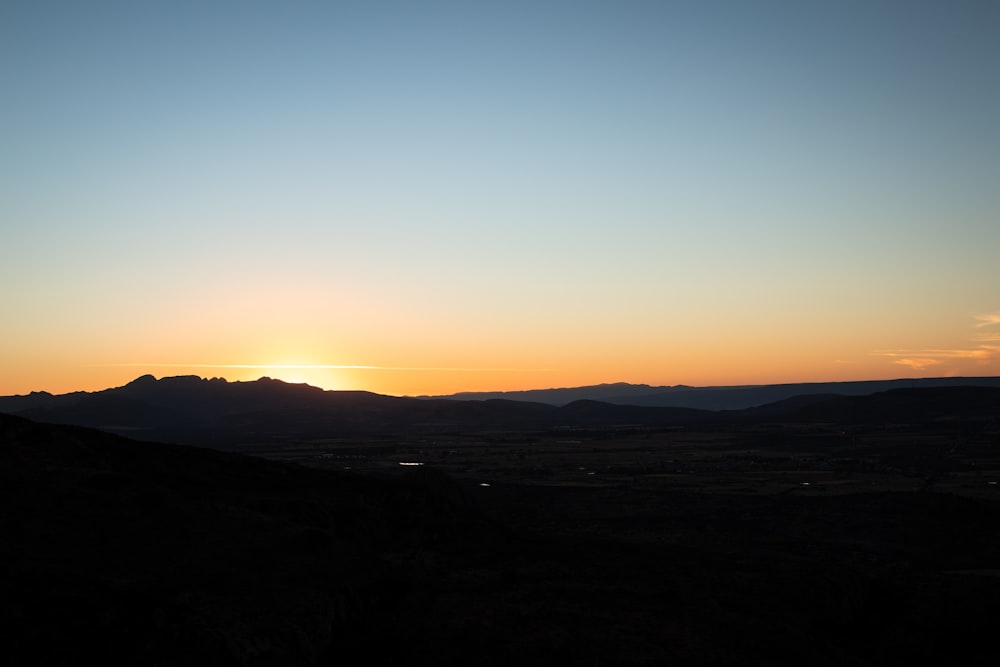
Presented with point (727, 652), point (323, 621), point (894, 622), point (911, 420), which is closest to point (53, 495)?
point (323, 621)

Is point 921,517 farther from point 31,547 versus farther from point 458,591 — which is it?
point 31,547

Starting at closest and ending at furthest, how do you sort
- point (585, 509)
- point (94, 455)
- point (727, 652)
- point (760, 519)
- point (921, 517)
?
point (727, 652), point (94, 455), point (921, 517), point (760, 519), point (585, 509)

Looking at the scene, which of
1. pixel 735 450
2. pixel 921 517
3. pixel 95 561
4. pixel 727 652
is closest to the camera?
pixel 727 652

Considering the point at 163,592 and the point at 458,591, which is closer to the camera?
the point at 163,592

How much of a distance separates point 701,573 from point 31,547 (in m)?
21.8

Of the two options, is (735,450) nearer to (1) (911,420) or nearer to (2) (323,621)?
(1) (911,420)

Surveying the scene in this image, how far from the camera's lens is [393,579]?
2627cm

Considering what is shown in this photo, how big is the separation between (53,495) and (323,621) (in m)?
13.4

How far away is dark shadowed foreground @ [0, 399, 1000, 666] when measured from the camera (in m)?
19.6

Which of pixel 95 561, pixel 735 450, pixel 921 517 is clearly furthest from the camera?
pixel 735 450

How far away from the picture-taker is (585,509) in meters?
58.7

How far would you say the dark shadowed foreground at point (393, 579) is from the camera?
1958 cm

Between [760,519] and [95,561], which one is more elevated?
[95,561]

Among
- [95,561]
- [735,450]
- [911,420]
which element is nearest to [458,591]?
[95,561]
